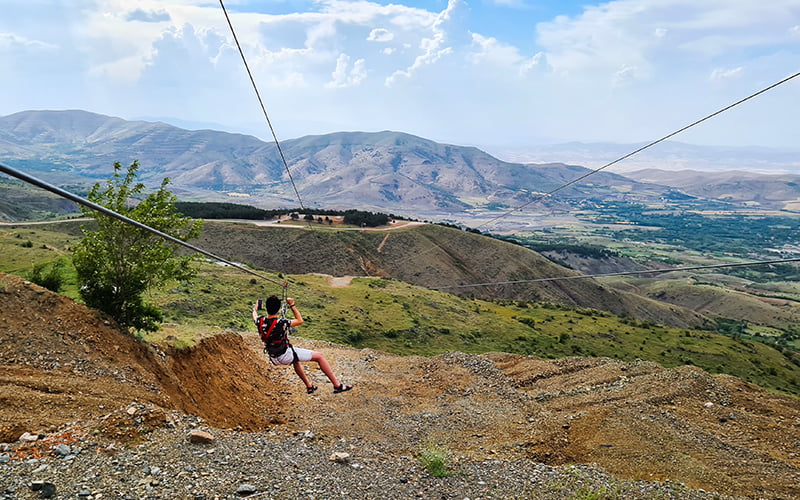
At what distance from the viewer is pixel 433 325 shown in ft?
163

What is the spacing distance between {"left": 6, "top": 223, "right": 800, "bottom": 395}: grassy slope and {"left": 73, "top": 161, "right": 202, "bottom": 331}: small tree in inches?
610

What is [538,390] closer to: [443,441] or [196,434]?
[443,441]

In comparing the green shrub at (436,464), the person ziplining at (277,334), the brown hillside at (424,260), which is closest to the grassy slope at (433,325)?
the person ziplining at (277,334)

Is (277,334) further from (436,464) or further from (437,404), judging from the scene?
(437,404)

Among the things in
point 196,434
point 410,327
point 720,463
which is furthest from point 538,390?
point 410,327

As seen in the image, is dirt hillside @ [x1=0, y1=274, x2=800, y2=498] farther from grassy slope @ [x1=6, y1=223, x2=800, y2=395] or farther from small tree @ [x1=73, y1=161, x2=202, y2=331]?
grassy slope @ [x1=6, y1=223, x2=800, y2=395]

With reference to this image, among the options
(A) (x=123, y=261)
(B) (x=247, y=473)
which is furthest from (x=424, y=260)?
(B) (x=247, y=473)

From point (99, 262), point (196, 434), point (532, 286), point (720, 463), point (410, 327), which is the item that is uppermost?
point (99, 262)

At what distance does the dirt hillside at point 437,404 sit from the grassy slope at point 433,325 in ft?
47.3

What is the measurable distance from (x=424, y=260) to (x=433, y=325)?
56.5 m

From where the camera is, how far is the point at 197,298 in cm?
3791

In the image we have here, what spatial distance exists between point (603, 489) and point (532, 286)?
99411 millimetres

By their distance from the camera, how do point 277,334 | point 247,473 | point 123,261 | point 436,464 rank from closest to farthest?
point 247,473
point 436,464
point 277,334
point 123,261

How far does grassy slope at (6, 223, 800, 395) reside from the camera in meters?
38.1
